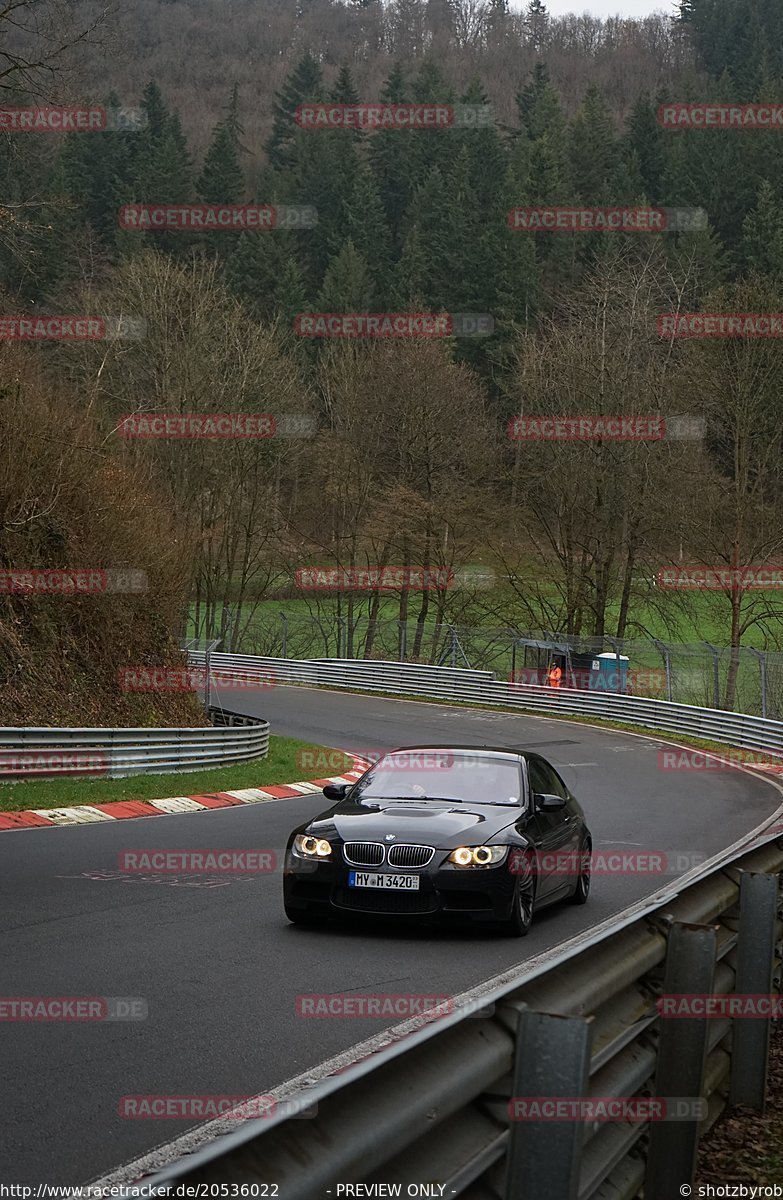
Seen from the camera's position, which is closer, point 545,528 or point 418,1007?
point 418,1007

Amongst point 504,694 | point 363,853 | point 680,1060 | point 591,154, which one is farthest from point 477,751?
point 591,154

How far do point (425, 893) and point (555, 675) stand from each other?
34.3m

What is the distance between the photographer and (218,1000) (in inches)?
308

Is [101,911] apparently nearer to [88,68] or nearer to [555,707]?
[88,68]

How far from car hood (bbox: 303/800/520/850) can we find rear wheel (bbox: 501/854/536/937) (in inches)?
12.9

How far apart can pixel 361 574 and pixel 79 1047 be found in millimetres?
45950

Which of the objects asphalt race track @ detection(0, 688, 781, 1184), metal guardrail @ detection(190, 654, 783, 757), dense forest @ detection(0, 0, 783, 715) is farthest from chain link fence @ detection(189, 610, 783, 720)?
asphalt race track @ detection(0, 688, 781, 1184)

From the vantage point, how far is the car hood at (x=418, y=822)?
391 inches

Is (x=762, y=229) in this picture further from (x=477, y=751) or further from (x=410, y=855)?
(x=410, y=855)

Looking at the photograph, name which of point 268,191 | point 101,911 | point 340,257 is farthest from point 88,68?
point 268,191

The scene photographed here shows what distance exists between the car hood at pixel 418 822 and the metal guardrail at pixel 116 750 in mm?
9972

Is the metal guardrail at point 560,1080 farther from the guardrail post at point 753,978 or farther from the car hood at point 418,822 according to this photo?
the car hood at point 418,822

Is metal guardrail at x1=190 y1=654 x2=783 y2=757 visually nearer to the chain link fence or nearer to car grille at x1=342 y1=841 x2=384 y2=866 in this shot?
the chain link fence

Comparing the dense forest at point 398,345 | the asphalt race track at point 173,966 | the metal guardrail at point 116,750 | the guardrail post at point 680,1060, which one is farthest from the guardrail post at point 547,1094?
the metal guardrail at point 116,750
